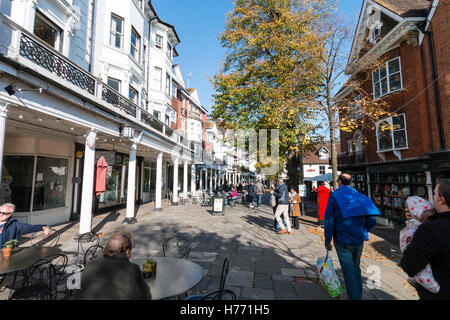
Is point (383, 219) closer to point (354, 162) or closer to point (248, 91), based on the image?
point (354, 162)

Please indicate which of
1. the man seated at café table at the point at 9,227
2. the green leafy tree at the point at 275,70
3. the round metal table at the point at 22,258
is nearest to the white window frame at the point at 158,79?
→ the green leafy tree at the point at 275,70

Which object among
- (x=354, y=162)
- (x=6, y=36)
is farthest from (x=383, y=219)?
(x=6, y=36)

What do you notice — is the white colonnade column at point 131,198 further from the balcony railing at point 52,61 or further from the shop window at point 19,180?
the balcony railing at point 52,61

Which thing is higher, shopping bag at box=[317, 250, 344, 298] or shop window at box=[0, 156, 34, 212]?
shop window at box=[0, 156, 34, 212]

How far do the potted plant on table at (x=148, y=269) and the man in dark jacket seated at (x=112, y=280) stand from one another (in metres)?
0.66

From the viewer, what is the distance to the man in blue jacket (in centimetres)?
306

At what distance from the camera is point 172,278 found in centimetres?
265

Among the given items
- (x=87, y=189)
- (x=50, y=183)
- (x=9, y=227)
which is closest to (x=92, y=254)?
(x=9, y=227)

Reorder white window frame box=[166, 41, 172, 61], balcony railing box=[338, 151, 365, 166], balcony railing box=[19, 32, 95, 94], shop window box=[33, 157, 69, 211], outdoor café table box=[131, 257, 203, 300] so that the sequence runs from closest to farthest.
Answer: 1. outdoor café table box=[131, 257, 203, 300]
2. balcony railing box=[19, 32, 95, 94]
3. shop window box=[33, 157, 69, 211]
4. balcony railing box=[338, 151, 365, 166]
5. white window frame box=[166, 41, 172, 61]

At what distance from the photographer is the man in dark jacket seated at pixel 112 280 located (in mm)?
1750

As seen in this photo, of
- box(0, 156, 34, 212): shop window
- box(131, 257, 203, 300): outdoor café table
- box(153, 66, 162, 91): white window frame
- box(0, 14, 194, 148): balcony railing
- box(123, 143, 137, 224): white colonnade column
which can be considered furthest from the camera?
box(153, 66, 162, 91): white window frame

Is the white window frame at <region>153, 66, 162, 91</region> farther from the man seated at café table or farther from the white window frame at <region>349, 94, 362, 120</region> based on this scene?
the man seated at café table

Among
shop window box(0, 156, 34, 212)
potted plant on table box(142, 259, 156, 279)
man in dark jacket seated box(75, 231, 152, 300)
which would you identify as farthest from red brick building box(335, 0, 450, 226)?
shop window box(0, 156, 34, 212)

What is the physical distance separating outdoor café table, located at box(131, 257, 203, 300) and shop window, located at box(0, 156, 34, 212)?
765 centimetres
